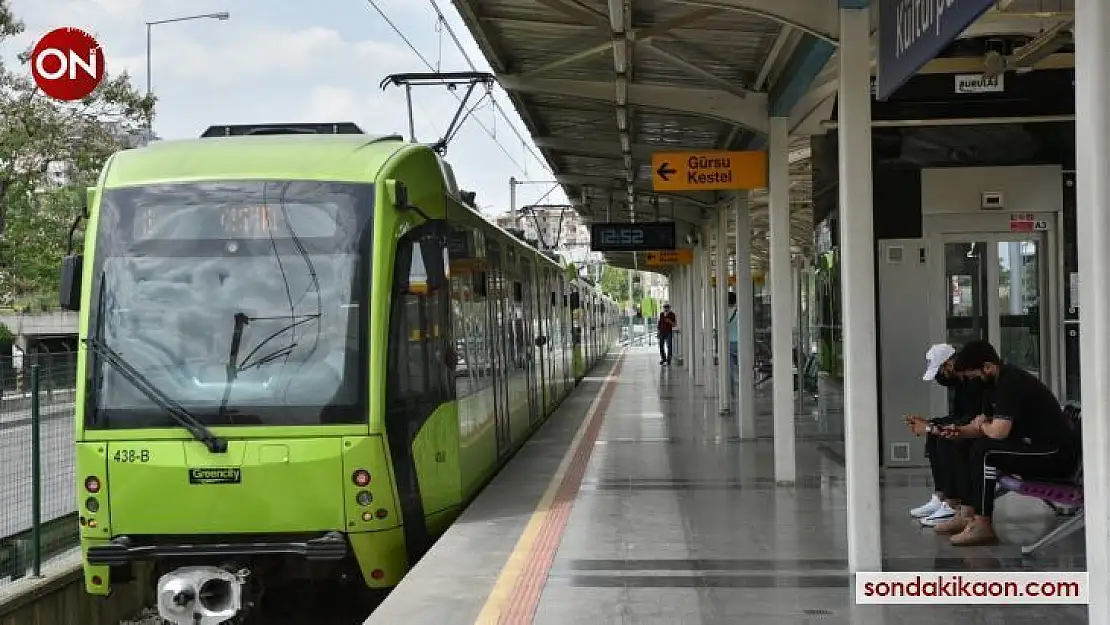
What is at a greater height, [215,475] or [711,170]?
[711,170]

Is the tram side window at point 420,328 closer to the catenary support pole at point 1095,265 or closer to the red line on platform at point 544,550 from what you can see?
the red line on platform at point 544,550

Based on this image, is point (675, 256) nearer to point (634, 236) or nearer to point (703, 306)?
point (703, 306)

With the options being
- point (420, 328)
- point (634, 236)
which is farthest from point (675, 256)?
point (420, 328)

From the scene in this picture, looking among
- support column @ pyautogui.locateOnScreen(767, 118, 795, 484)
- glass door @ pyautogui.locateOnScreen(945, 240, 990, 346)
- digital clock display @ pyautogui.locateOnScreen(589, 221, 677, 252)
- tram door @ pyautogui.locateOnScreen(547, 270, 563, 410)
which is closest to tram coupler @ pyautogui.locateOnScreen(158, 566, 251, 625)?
support column @ pyautogui.locateOnScreen(767, 118, 795, 484)

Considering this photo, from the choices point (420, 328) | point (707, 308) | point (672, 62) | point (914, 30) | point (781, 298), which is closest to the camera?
point (914, 30)

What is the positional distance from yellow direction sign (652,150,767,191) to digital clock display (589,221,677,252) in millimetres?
8420

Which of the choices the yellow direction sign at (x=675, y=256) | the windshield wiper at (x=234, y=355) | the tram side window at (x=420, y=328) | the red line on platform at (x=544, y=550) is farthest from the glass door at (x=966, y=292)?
the yellow direction sign at (x=675, y=256)

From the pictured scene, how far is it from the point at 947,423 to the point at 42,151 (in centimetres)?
2281

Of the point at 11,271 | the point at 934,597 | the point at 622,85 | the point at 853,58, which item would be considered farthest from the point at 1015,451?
the point at 11,271

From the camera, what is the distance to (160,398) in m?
7.80

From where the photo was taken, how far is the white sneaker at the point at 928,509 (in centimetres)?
910

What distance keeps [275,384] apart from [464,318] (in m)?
2.70

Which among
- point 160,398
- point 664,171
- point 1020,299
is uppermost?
point 664,171

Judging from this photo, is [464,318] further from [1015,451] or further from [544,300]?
[544,300]
